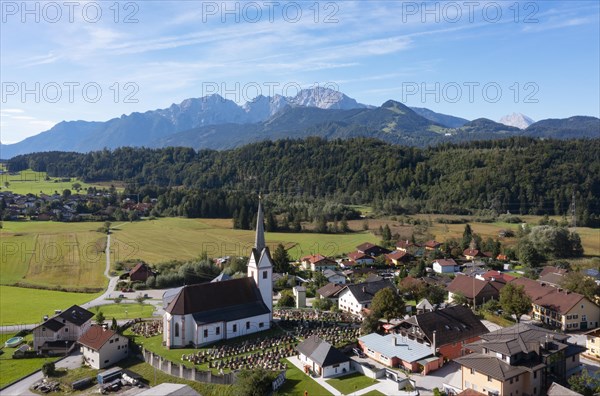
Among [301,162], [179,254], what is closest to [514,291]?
[179,254]

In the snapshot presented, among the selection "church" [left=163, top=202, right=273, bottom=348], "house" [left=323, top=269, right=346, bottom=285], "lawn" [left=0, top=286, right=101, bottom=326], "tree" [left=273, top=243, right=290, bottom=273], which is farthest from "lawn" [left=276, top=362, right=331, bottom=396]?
"tree" [left=273, top=243, right=290, bottom=273]

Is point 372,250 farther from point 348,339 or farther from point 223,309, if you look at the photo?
point 223,309

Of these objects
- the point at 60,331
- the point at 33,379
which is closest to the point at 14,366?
the point at 33,379

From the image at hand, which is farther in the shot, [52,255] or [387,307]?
[52,255]

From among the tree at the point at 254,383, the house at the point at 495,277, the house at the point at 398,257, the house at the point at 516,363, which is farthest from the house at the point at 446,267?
the tree at the point at 254,383

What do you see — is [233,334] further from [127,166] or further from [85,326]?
[127,166]

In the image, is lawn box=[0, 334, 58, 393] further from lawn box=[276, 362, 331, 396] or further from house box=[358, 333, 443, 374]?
house box=[358, 333, 443, 374]

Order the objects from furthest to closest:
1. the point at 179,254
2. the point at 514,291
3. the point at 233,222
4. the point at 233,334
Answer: the point at 233,222, the point at 179,254, the point at 514,291, the point at 233,334
